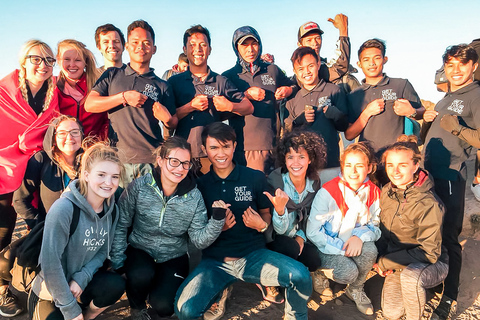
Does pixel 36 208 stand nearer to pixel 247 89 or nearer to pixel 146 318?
pixel 146 318

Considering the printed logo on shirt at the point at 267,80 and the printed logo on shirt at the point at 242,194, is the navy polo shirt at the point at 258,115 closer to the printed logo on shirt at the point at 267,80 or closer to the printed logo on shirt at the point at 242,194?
the printed logo on shirt at the point at 267,80

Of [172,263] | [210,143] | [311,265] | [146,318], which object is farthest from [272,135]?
[146,318]

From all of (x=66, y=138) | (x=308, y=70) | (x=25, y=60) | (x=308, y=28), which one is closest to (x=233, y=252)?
(x=66, y=138)

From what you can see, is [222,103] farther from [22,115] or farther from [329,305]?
[329,305]

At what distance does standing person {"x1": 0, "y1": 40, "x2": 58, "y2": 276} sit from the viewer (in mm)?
3518

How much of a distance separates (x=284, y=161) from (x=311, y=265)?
110cm

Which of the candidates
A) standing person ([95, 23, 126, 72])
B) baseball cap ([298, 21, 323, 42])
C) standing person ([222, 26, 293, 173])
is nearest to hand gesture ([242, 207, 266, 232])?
standing person ([222, 26, 293, 173])

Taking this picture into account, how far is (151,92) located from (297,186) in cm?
191

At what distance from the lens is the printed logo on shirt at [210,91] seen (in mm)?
4184

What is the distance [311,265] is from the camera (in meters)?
3.42

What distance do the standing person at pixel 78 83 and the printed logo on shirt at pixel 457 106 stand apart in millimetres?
3869

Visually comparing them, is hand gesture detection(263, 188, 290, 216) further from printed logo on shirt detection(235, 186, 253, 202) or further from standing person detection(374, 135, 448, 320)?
standing person detection(374, 135, 448, 320)

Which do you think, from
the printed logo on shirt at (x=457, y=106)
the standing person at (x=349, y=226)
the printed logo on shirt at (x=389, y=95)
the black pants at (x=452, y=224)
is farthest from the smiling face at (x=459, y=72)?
the standing person at (x=349, y=226)

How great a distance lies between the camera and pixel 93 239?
9.15 feet
